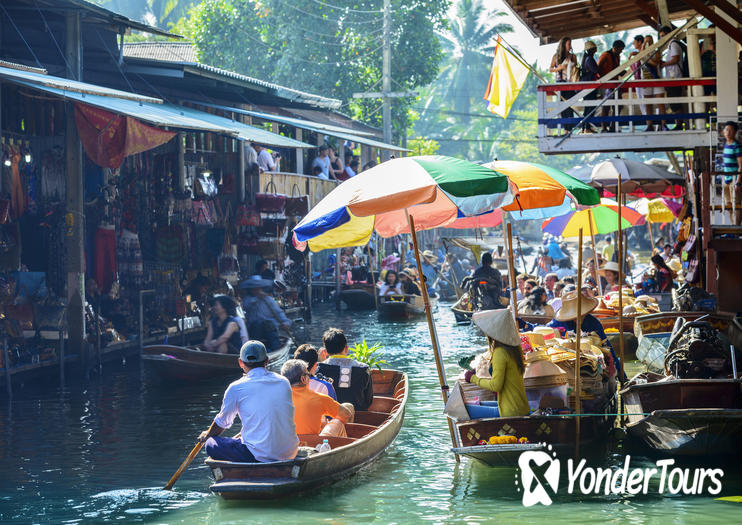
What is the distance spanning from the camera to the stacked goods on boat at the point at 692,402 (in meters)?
8.90

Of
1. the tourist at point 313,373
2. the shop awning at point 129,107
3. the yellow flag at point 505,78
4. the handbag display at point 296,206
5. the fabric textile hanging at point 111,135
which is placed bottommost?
the tourist at point 313,373

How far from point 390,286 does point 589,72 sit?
11.7 metres

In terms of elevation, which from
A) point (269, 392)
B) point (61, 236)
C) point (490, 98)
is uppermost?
point (490, 98)

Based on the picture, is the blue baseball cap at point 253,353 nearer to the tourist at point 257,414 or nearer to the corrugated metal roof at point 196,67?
the tourist at point 257,414

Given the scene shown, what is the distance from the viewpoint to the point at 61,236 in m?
15.0

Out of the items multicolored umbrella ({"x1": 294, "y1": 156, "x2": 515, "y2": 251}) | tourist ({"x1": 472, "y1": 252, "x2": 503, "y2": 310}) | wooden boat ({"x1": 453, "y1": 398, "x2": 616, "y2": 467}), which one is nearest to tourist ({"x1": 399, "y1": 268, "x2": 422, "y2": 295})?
tourist ({"x1": 472, "y1": 252, "x2": 503, "y2": 310})

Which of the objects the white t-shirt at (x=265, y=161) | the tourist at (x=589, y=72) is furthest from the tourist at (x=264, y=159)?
the tourist at (x=589, y=72)

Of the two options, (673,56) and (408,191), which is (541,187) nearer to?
(408,191)

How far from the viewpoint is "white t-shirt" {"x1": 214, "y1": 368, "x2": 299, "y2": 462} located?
7.95 m

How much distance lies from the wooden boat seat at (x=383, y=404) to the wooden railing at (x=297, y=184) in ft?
35.7

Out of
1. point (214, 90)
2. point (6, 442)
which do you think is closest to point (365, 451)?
point (6, 442)

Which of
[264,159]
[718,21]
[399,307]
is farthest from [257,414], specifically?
[399,307]

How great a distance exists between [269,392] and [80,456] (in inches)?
141

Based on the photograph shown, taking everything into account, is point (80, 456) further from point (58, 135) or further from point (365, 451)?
point (58, 135)
